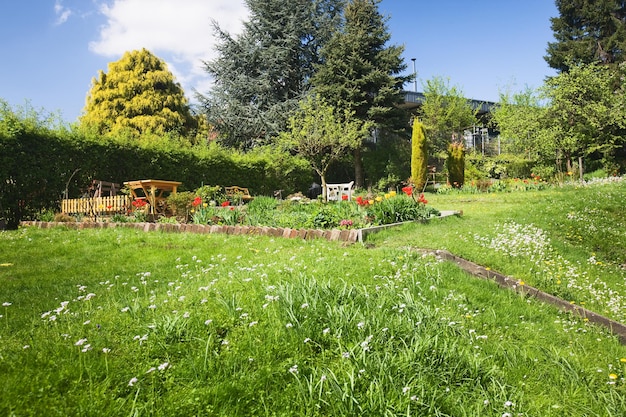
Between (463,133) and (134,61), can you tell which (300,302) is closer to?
(134,61)

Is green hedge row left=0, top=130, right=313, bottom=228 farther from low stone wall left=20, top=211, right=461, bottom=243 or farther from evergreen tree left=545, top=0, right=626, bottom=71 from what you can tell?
evergreen tree left=545, top=0, right=626, bottom=71

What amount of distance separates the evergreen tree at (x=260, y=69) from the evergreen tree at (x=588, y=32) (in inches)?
754

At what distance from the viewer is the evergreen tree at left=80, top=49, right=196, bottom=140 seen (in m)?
23.2

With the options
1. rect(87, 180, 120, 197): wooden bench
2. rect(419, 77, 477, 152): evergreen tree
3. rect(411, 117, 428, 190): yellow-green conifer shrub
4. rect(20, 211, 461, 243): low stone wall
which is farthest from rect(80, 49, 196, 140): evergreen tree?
rect(419, 77, 477, 152): evergreen tree

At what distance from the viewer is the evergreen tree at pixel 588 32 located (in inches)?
1163

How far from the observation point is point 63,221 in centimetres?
881

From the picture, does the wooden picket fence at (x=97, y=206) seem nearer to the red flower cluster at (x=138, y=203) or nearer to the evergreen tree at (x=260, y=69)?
the red flower cluster at (x=138, y=203)

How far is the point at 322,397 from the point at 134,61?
→ 27.0 m

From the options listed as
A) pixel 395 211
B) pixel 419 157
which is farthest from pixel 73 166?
pixel 419 157

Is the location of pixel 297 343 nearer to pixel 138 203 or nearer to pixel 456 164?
pixel 138 203

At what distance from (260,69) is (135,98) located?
759cm

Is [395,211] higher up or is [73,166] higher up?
[73,166]

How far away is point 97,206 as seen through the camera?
9.64 meters

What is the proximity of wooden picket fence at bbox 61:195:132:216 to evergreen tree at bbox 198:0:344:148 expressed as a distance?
14093mm
